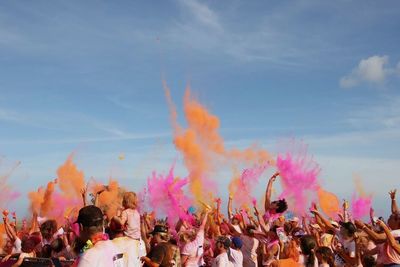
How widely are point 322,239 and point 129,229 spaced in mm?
4784

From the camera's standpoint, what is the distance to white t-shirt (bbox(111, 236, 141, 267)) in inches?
242

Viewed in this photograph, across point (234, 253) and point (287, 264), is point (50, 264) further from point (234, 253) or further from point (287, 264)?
point (234, 253)

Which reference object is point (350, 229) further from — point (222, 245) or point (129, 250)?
point (129, 250)

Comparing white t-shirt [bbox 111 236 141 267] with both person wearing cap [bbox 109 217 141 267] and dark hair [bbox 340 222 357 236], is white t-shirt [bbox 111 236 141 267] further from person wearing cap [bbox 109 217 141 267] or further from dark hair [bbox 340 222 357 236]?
dark hair [bbox 340 222 357 236]

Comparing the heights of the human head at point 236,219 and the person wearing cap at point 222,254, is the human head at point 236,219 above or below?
above

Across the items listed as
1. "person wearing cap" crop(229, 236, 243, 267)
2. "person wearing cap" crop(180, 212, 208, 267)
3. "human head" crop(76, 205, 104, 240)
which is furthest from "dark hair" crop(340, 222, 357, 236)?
"human head" crop(76, 205, 104, 240)

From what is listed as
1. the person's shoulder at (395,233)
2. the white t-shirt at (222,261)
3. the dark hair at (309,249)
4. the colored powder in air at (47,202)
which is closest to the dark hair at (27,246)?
the white t-shirt at (222,261)

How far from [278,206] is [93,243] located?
20.4ft

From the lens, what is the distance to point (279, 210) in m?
9.73

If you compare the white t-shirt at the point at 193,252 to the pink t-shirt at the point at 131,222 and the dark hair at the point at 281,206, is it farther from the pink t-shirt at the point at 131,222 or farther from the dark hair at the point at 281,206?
the pink t-shirt at the point at 131,222

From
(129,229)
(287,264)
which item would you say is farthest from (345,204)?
(129,229)

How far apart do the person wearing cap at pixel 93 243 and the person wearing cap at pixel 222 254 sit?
480cm

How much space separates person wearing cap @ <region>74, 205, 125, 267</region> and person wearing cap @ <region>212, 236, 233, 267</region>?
4804 mm

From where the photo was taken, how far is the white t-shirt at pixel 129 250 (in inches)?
242
